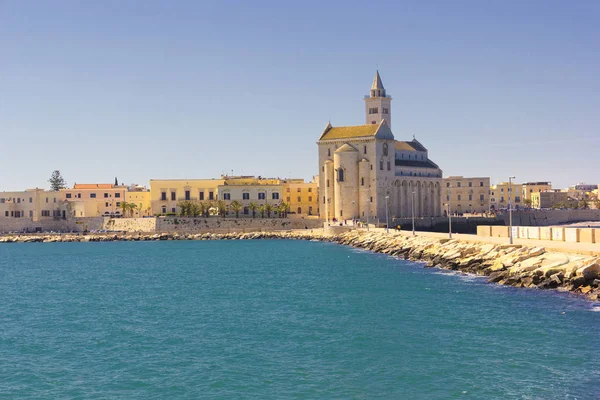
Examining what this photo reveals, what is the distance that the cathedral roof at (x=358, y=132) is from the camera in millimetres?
89188

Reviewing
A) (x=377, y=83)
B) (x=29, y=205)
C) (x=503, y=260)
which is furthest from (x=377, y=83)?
(x=503, y=260)

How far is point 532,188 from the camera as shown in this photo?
148625 millimetres

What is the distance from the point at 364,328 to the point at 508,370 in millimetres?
7123

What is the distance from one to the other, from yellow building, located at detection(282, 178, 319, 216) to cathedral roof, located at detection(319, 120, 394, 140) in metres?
10.6

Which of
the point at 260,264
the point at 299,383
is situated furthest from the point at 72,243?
the point at 299,383

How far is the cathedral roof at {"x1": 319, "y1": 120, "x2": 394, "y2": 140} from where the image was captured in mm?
89188

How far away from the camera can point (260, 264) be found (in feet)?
169

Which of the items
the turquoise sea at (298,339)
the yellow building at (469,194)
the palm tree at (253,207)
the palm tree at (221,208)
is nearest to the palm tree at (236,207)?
the palm tree at (221,208)

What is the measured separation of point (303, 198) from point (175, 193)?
1811cm

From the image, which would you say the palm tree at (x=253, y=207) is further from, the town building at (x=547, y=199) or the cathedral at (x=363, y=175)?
the town building at (x=547, y=199)

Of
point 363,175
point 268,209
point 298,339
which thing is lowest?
point 298,339

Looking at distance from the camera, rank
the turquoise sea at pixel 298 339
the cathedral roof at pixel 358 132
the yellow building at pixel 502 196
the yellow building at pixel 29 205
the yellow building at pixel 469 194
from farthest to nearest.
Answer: the yellow building at pixel 502 196 → the yellow building at pixel 469 194 → the yellow building at pixel 29 205 → the cathedral roof at pixel 358 132 → the turquoise sea at pixel 298 339

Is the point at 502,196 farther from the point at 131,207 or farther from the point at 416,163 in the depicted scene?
the point at 131,207

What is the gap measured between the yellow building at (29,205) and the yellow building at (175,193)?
43.6ft
